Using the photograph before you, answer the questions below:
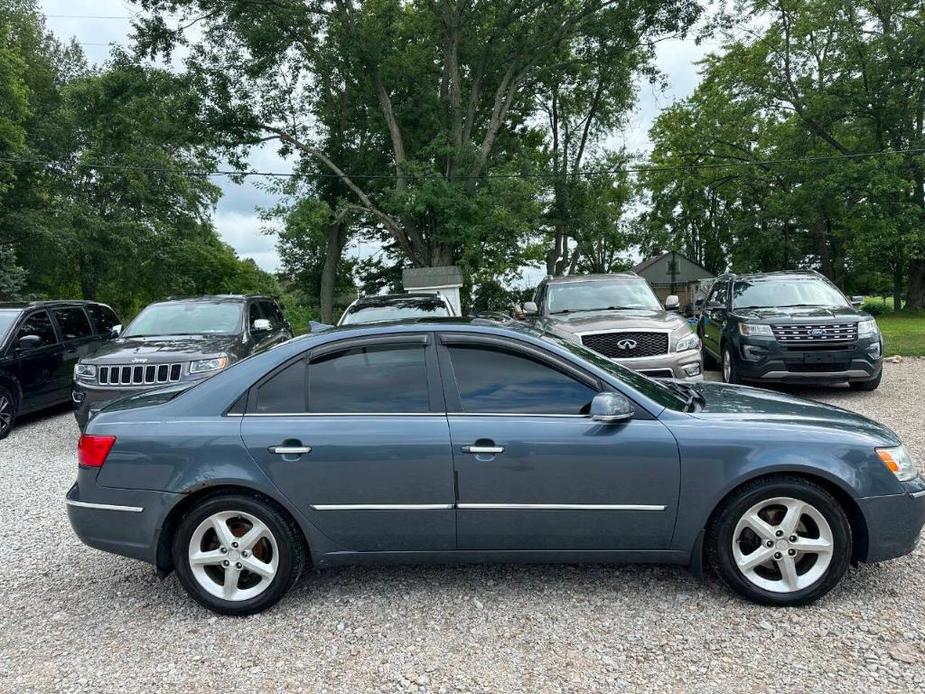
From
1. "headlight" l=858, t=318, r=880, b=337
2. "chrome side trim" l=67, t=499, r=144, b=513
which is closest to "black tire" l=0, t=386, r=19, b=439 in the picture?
"chrome side trim" l=67, t=499, r=144, b=513

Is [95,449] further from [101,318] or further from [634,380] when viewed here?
[101,318]

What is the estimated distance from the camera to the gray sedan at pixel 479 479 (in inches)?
123

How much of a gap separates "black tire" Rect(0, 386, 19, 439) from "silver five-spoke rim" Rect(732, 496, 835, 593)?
28.6 feet

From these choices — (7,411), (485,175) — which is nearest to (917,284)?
(485,175)

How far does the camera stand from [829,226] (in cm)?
3450

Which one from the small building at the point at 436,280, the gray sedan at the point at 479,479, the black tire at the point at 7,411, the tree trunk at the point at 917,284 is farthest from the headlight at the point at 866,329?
the tree trunk at the point at 917,284

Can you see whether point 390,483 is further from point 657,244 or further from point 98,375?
point 657,244

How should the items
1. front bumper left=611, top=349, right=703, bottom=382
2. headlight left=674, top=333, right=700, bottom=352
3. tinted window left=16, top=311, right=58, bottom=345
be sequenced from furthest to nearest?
tinted window left=16, top=311, right=58, bottom=345 → headlight left=674, top=333, right=700, bottom=352 → front bumper left=611, top=349, right=703, bottom=382

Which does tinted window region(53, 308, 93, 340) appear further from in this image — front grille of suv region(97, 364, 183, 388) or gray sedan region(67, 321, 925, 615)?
gray sedan region(67, 321, 925, 615)

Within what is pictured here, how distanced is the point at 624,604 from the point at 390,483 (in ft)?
4.56

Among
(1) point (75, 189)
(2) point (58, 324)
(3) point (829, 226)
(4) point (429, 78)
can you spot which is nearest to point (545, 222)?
(4) point (429, 78)

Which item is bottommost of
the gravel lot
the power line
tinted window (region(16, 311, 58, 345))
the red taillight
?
the gravel lot

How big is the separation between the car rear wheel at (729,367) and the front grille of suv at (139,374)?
7.26m

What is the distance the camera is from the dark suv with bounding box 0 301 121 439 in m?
8.13
